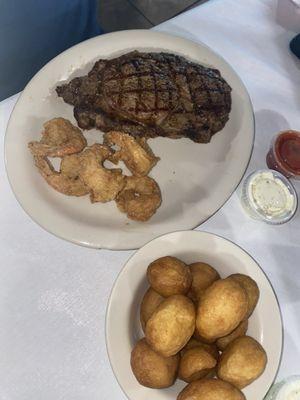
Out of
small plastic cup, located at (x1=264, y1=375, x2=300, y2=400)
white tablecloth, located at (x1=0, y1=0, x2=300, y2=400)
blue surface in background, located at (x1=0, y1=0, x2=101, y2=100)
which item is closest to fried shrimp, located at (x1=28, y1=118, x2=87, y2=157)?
white tablecloth, located at (x1=0, y1=0, x2=300, y2=400)

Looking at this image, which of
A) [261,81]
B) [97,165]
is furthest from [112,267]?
[261,81]

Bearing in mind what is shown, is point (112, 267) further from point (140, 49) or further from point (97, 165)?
point (140, 49)

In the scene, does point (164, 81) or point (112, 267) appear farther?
point (164, 81)

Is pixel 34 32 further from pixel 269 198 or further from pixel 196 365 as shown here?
pixel 196 365

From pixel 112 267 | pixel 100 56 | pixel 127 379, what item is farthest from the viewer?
pixel 100 56

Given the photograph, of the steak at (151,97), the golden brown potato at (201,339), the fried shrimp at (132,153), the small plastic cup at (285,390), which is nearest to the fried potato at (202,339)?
the golden brown potato at (201,339)

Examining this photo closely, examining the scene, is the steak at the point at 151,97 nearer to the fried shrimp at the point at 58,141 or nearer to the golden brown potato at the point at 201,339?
the fried shrimp at the point at 58,141

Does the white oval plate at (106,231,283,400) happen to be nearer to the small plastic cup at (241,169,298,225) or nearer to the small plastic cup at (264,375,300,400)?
the small plastic cup at (264,375,300,400)
